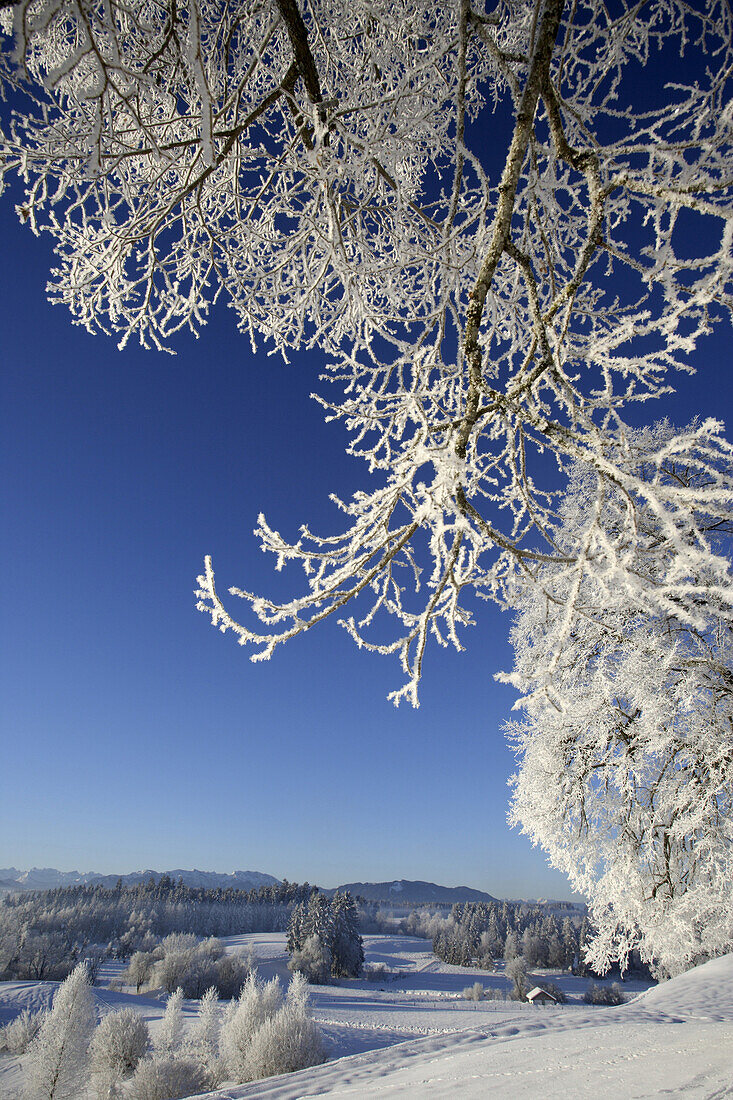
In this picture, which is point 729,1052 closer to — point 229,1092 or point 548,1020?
point 548,1020

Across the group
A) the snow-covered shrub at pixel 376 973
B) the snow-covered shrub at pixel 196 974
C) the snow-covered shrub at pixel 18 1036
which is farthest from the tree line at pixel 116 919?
the snow-covered shrub at pixel 376 973

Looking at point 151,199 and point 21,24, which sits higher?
point 151,199

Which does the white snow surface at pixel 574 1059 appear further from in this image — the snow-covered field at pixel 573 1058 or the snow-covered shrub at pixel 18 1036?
the snow-covered shrub at pixel 18 1036

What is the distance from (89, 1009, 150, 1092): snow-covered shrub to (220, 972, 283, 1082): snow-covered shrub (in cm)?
363

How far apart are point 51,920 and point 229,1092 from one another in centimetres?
7244

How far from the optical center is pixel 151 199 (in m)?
2.50

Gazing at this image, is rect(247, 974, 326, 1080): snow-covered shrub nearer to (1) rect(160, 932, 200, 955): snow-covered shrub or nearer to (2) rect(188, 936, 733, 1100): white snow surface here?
(2) rect(188, 936, 733, 1100): white snow surface

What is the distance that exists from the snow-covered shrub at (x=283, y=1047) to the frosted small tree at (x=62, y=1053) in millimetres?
6300

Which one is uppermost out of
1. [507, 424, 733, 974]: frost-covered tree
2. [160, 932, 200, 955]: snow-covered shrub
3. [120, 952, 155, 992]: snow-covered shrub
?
[507, 424, 733, 974]: frost-covered tree

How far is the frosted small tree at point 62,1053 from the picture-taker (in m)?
18.3

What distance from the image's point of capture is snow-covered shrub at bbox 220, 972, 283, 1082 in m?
19.4

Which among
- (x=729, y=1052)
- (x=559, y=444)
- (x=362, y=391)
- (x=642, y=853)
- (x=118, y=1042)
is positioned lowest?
(x=118, y=1042)

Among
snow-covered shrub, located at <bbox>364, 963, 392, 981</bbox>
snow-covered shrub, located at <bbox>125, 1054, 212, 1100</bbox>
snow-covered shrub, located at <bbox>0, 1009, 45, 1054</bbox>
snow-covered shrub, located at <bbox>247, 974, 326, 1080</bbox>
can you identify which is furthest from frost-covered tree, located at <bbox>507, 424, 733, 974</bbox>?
snow-covered shrub, located at <bbox>364, 963, 392, 981</bbox>

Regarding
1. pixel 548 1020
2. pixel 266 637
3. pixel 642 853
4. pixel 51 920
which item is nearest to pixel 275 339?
pixel 266 637
